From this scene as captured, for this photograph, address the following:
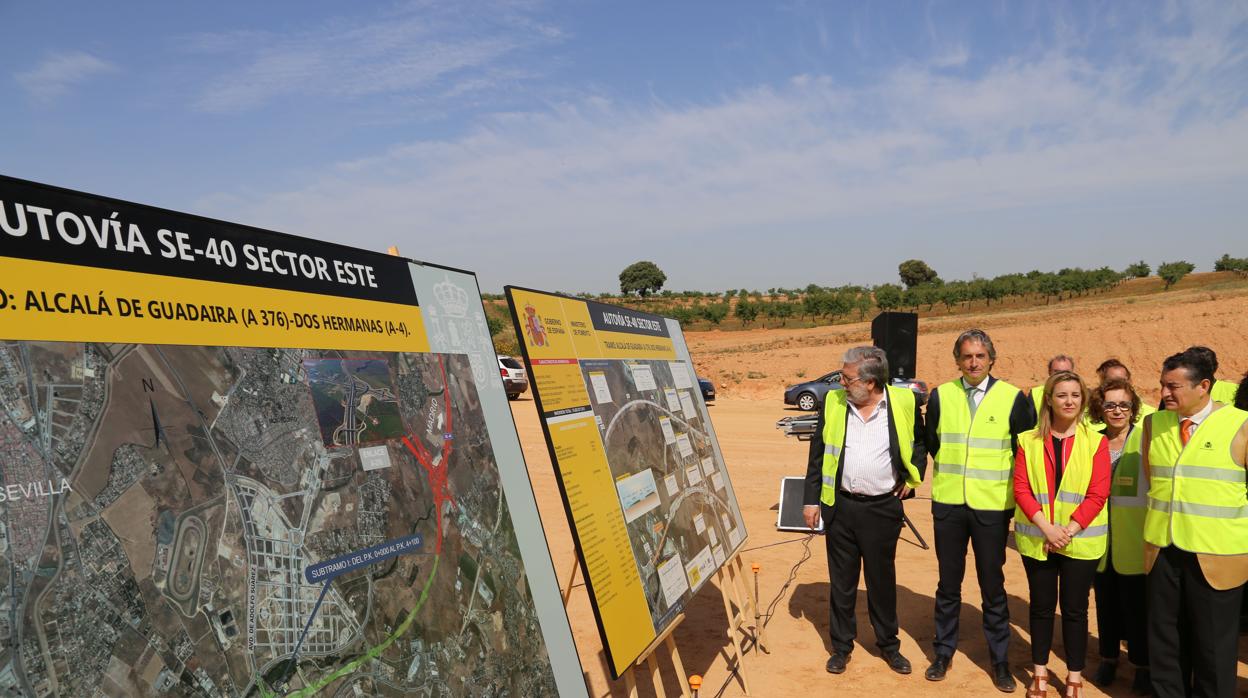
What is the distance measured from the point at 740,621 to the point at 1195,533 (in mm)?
3024

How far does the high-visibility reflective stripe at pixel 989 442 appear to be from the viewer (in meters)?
4.43

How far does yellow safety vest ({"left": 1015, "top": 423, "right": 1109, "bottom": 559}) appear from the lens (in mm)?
4062

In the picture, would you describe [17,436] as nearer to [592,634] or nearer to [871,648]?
[592,634]

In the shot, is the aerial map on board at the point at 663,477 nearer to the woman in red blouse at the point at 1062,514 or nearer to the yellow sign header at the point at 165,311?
the yellow sign header at the point at 165,311

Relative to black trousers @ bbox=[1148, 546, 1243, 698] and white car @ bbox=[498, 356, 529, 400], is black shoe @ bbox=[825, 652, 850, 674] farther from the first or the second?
white car @ bbox=[498, 356, 529, 400]

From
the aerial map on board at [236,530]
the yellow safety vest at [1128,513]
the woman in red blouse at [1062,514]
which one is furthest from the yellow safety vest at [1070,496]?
the aerial map on board at [236,530]

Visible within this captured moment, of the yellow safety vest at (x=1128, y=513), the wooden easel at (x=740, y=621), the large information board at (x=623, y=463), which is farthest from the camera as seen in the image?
the wooden easel at (x=740, y=621)

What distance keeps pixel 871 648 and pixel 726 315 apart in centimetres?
6360

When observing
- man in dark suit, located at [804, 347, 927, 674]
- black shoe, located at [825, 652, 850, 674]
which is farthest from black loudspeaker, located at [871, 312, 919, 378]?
black shoe, located at [825, 652, 850, 674]

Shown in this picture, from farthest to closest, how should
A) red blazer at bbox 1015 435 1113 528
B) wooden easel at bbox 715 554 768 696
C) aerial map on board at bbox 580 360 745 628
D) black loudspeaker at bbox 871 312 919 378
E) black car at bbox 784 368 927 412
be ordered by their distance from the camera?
1. black car at bbox 784 368 927 412
2. black loudspeaker at bbox 871 312 919 378
3. wooden easel at bbox 715 554 768 696
4. red blazer at bbox 1015 435 1113 528
5. aerial map on board at bbox 580 360 745 628

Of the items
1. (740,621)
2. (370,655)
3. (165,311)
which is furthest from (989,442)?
(165,311)

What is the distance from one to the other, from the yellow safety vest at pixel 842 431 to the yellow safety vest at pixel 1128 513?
1.14 meters

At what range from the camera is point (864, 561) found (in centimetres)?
470

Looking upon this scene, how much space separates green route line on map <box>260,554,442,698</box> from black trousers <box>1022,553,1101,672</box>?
370 cm
